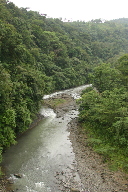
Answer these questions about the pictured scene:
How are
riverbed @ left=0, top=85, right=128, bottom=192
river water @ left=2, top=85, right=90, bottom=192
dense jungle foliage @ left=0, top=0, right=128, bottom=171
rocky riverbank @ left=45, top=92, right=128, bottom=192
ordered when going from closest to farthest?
1. rocky riverbank @ left=45, top=92, right=128, bottom=192
2. riverbed @ left=0, top=85, right=128, bottom=192
3. river water @ left=2, top=85, right=90, bottom=192
4. dense jungle foliage @ left=0, top=0, right=128, bottom=171

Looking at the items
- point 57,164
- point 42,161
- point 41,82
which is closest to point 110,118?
point 57,164

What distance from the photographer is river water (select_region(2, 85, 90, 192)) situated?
14.4 meters

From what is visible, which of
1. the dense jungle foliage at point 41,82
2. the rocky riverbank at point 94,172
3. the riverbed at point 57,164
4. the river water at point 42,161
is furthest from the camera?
the dense jungle foliage at point 41,82

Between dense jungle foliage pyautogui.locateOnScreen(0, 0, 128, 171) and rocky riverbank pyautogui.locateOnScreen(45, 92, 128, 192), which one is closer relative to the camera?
rocky riverbank pyautogui.locateOnScreen(45, 92, 128, 192)

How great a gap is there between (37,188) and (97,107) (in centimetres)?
1405

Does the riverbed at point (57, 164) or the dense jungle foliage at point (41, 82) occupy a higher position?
the dense jungle foliage at point (41, 82)

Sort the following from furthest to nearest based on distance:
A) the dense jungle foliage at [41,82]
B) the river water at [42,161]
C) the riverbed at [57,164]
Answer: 1. the dense jungle foliage at [41,82]
2. the river water at [42,161]
3. the riverbed at [57,164]

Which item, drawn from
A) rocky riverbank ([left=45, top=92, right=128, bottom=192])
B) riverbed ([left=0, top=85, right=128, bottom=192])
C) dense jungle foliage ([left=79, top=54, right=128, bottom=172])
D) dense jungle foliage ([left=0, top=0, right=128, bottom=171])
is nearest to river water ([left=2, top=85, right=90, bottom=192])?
riverbed ([left=0, top=85, right=128, bottom=192])

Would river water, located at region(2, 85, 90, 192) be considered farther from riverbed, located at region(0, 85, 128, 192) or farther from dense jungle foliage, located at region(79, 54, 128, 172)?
dense jungle foliage, located at region(79, 54, 128, 172)

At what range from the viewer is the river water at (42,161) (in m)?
14.4

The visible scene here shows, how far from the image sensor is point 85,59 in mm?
80188

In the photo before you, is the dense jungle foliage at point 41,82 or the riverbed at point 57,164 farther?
the dense jungle foliage at point 41,82

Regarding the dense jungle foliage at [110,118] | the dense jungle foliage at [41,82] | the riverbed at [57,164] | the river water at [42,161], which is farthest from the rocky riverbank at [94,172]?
the dense jungle foliage at [41,82]

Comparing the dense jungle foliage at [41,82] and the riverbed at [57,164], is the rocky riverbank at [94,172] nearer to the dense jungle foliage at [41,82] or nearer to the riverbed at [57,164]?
the riverbed at [57,164]
